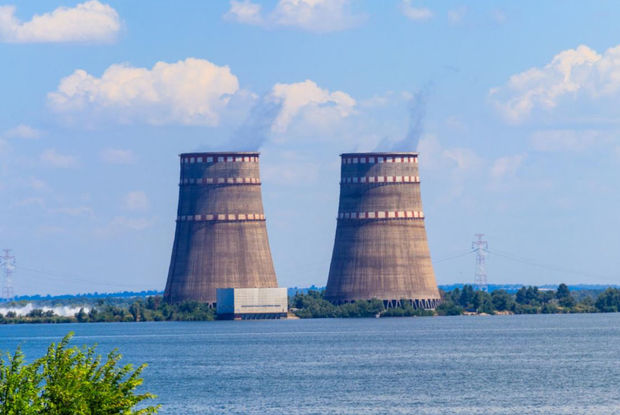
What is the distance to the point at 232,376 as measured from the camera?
5169 cm

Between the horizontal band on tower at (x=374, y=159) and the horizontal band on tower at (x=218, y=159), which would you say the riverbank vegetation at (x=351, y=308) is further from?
the horizontal band on tower at (x=218, y=159)

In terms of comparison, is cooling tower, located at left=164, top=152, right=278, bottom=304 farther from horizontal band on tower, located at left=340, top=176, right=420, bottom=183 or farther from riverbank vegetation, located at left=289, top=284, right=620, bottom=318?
riverbank vegetation, located at left=289, top=284, right=620, bottom=318

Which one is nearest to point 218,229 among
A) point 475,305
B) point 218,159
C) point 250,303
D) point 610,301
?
point 218,159

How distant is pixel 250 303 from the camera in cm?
9344

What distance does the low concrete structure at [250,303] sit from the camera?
91.7m

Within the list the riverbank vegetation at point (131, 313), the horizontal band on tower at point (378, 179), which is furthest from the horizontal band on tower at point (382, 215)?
the riverbank vegetation at point (131, 313)

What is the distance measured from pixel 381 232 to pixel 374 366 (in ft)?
111

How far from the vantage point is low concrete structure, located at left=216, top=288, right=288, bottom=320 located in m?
91.7

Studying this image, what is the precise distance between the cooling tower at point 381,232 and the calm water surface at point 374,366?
8.42 ft

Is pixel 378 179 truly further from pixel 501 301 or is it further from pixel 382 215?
pixel 501 301

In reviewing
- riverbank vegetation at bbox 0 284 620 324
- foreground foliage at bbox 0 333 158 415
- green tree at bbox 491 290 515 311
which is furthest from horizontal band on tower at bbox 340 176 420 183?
foreground foliage at bbox 0 333 158 415

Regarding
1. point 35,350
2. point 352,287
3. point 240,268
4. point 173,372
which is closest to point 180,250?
point 240,268

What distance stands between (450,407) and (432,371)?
12.8 m

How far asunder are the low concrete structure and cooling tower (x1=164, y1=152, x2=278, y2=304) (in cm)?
48
